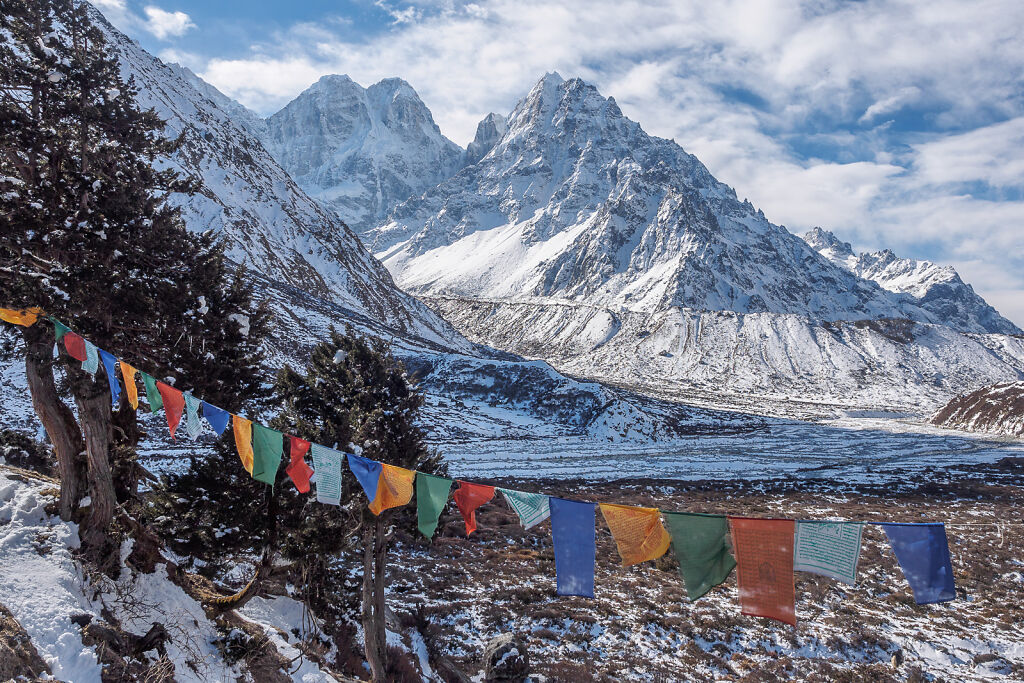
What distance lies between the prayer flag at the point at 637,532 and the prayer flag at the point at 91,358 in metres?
8.57

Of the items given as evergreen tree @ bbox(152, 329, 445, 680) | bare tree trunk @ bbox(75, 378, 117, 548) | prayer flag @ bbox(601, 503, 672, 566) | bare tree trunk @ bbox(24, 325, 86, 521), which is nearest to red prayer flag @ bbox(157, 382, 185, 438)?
bare tree trunk @ bbox(75, 378, 117, 548)

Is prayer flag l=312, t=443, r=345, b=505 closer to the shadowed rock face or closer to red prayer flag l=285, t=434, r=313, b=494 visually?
red prayer flag l=285, t=434, r=313, b=494

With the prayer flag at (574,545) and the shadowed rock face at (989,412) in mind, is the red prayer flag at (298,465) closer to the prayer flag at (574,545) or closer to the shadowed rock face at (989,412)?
the prayer flag at (574,545)

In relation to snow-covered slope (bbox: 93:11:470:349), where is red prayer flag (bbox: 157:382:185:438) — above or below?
below

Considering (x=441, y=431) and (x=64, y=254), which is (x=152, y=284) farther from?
(x=441, y=431)

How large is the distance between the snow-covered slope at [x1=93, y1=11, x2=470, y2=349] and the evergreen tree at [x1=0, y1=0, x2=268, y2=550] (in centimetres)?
9166

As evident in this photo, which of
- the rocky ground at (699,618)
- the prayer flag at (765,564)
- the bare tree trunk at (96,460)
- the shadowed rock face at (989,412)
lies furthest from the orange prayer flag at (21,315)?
the shadowed rock face at (989,412)

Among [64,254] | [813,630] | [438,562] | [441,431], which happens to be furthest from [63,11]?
[441,431]

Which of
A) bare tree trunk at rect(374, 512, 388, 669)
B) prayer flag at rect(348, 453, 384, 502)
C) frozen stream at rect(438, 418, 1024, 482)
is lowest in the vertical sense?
frozen stream at rect(438, 418, 1024, 482)

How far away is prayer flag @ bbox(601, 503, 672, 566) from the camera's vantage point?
23.7 feet

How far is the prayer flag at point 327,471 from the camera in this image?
845 centimetres

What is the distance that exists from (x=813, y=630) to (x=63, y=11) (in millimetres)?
24299

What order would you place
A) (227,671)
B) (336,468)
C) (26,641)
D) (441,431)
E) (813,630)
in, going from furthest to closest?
(441,431), (813,630), (227,671), (336,468), (26,641)

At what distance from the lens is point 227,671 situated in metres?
9.45
